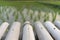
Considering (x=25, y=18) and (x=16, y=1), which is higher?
(x=16, y=1)

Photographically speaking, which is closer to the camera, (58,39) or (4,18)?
(58,39)

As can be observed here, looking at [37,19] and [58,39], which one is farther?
[37,19]

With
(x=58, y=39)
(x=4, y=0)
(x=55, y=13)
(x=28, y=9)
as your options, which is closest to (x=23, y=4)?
(x=28, y=9)

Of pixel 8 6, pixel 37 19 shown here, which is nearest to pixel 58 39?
pixel 37 19

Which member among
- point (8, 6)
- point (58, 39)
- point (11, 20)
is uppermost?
point (58, 39)

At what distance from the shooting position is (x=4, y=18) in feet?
9.71

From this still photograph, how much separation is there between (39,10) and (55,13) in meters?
0.28

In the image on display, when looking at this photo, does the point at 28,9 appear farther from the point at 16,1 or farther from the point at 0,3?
the point at 0,3

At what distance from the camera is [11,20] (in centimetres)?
295

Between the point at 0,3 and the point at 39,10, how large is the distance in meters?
0.67

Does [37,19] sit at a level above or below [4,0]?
below

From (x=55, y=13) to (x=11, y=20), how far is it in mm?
752

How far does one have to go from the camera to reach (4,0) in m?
2.96

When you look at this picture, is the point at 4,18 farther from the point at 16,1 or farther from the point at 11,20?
the point at 16,1
